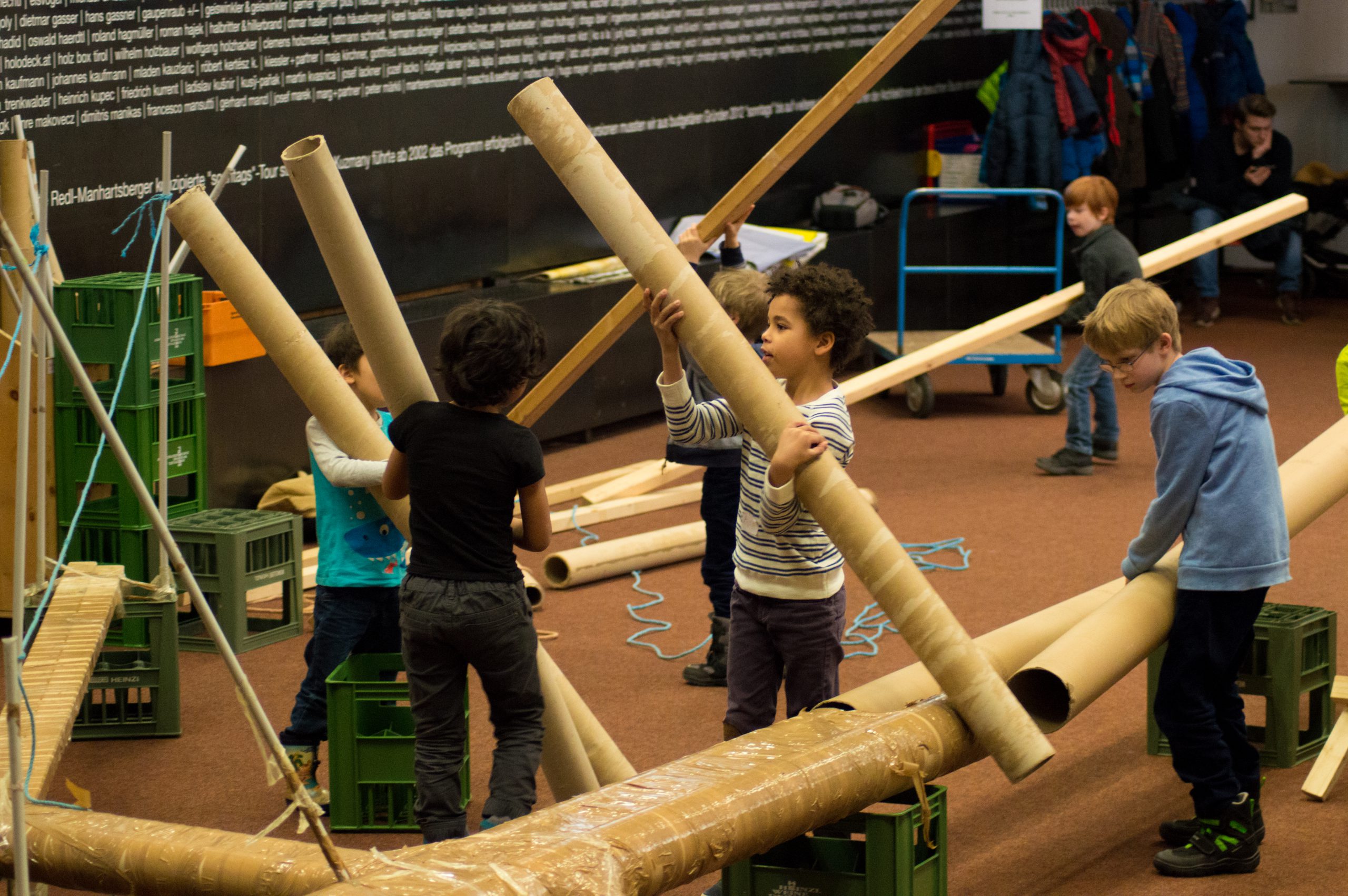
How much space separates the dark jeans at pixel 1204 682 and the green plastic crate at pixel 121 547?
272 cm

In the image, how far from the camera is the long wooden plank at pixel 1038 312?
6602 millimetres

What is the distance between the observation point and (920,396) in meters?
7.94

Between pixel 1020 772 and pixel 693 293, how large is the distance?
3.19ft

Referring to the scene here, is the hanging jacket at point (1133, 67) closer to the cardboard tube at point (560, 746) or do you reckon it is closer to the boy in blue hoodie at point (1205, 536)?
the boy in blue hoodie at point (1205, 536)

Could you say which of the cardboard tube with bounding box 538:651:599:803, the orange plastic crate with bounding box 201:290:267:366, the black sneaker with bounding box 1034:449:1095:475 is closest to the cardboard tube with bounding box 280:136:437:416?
the cardboard tube with bounding box 538:651:599:803

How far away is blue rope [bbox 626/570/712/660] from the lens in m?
4.62

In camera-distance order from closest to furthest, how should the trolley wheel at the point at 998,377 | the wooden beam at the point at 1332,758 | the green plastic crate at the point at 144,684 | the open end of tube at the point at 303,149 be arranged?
the open end of tube at the point at 303,149
the wooden beam at the point at 1332,758
the green plastic crate at the point at 144,684
the trolley wheel at the point at 998,377

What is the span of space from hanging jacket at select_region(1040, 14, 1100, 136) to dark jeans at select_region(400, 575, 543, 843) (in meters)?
7.37

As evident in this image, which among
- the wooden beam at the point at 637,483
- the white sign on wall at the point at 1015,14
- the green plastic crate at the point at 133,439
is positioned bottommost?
the wooden beam at the point at 637,483

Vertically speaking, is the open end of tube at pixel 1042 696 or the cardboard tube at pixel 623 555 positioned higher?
the open end of tube at pixel 1042 696

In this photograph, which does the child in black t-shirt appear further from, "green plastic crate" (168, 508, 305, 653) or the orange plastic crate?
the orange plastic crate

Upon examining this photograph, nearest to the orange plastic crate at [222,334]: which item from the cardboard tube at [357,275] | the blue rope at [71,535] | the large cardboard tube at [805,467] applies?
the blue rope at [71,535]

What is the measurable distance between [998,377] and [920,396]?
1.94 feet

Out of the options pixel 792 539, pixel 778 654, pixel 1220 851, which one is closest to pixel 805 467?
pixel 792 539
